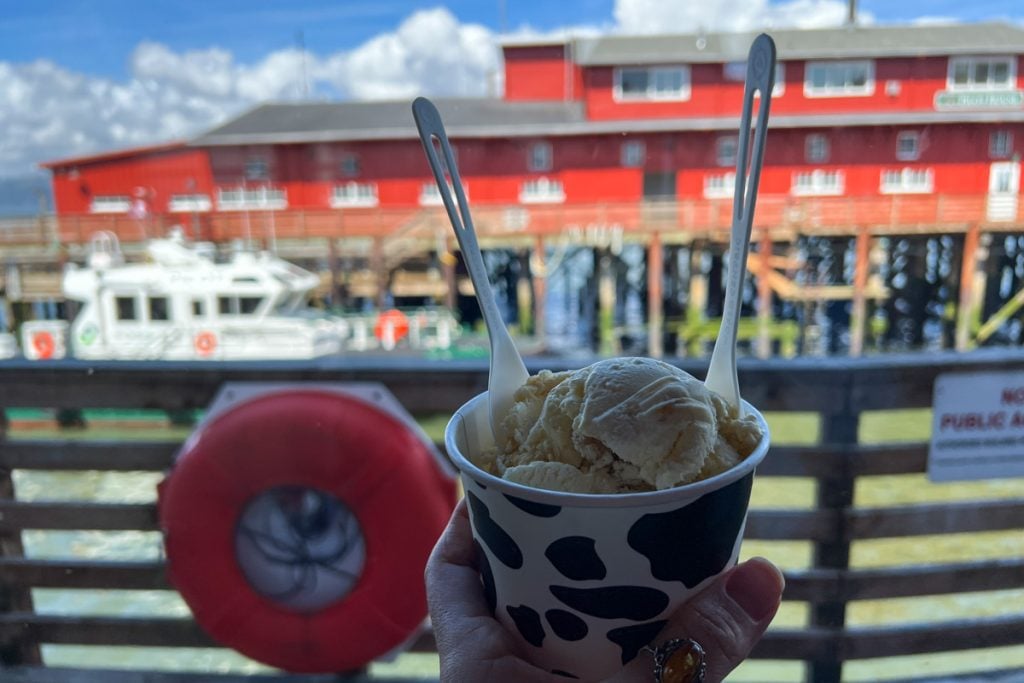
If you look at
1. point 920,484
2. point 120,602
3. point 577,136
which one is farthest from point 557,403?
point 577,136

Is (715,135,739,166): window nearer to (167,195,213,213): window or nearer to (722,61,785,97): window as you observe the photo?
(722,61,785,97): window

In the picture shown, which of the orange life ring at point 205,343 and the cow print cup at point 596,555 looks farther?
the orange life ring at point 205,343

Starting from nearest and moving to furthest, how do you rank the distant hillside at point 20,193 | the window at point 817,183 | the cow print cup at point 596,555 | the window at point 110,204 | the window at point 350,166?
the cow print cup at point 596,555 < the distant hillside at point 20,193 < the window at point 110,204 < the window at point 817,183 < the window at point 350,166

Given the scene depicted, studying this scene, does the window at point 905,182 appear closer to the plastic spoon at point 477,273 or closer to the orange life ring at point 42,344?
the plastic spoon at point 477,273

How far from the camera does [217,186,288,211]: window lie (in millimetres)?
5352

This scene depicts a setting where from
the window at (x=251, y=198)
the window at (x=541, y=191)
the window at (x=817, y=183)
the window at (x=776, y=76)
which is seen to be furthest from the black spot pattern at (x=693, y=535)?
the window at (x=541, y=191)

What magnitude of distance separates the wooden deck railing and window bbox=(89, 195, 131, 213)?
12.2 feet

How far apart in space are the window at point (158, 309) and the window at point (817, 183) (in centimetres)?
555

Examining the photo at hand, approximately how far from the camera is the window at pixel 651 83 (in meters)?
4.57

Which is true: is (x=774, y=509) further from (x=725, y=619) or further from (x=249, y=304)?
(x=249, y=304)

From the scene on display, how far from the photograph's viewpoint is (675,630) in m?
0.65

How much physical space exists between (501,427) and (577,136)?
4.44 metres

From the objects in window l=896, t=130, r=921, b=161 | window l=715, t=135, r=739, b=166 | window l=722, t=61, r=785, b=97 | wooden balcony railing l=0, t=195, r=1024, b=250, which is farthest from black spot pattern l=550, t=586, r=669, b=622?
wooden balcony railing l=0, t=195, r=1024, b=250

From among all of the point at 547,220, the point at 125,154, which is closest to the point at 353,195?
the point at 547,220
